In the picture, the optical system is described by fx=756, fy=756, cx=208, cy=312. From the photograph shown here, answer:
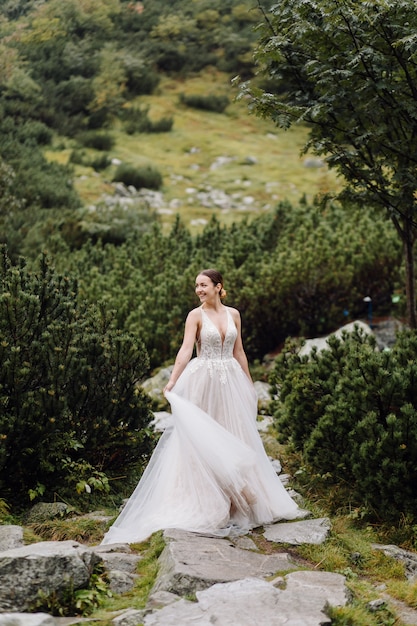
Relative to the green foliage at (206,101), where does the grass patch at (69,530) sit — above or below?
below

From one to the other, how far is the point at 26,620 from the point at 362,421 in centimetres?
320

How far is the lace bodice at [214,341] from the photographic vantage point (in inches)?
211

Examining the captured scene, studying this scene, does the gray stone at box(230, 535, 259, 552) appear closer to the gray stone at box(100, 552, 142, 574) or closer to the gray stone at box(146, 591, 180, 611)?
the gray stone at box(100, 552, 142, 574)

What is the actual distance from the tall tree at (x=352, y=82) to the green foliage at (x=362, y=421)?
166cm

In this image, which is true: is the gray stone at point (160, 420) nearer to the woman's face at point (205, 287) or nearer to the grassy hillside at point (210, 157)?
the woman's face at point (205, 287)

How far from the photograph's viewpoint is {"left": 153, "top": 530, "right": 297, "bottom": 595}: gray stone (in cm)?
383

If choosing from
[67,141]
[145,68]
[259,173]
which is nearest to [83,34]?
[145,68]

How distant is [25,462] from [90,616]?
7.36 ft

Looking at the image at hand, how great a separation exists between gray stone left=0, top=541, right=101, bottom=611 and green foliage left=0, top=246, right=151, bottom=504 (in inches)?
66.5

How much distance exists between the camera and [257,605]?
350 cm

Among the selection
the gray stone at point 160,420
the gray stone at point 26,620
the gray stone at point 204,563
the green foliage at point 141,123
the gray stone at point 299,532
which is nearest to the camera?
the gray stone at point 26,620

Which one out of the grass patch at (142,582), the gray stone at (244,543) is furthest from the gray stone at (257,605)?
the gray stone at (244,543)

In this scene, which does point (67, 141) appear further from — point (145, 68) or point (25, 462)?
point (25, 462)

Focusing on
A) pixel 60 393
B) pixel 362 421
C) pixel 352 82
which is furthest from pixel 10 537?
pixel 352 82
